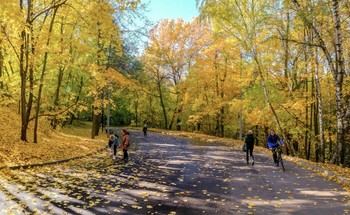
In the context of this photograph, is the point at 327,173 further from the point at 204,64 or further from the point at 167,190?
the point at 204,64

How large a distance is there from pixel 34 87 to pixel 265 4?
17194 mm

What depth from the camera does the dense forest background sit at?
57.4ft

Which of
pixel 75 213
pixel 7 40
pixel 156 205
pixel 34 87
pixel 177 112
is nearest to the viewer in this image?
pixel 75 213

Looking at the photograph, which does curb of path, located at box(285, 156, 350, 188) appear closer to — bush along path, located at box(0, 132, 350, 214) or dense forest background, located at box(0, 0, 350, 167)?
bush along path, located at box(0, 132, 350, 214)

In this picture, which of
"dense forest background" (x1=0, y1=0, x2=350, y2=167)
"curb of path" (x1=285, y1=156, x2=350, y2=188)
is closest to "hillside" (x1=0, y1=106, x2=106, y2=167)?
"dense forest background" (x1=0, y1=0, x2=350, y2=167)

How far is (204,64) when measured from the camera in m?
42.2

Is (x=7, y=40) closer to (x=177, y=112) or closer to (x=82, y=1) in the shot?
(x=82, y=1)

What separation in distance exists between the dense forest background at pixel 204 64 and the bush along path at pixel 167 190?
Result: 6.39m

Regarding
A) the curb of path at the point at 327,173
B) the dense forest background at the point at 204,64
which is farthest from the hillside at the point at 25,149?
the curb of path at the point at 327,173

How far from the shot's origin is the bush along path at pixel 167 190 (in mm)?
8258

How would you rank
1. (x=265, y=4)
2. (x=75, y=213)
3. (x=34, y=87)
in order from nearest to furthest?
(x=75, y=213)
(x=34, y=87)
(x=265, y=4)

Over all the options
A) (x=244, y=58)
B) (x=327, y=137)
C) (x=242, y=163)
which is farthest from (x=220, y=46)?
(x=242, y=163)

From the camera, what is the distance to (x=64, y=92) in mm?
34281

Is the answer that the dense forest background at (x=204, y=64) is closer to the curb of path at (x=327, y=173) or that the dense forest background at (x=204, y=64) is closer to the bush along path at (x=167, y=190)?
the curb of path at (x=327, y=173)
